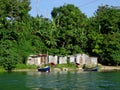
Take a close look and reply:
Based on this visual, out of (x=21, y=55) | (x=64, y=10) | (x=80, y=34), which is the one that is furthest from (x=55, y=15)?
(x=21, y=55)

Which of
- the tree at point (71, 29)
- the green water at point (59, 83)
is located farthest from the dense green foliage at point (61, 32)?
the green water at point (59, 83)

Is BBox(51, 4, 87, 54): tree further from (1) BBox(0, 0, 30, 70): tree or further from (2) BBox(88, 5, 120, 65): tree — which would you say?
(1) BBox(0, 0, 30, 70): tree

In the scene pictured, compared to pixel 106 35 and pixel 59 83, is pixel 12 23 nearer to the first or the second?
pixel 106 35

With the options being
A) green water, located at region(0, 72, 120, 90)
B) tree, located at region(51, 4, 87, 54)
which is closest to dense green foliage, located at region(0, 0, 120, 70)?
tree, located at region(51, 4, 87, 54)

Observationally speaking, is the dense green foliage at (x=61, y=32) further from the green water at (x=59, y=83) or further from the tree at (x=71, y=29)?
the green water at (x=59, y=83)

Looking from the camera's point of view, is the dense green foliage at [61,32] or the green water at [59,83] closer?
the green water at [59,83]

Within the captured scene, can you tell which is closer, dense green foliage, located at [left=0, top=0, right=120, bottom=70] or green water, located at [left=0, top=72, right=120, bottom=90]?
green water, located at [left=0, top=72, right=120, bottom=90]

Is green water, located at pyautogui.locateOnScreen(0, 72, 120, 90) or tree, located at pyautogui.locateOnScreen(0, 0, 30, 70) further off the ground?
tree, located at pyautogui.locateOnScreen(0, 0, 30, 70)

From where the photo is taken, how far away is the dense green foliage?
72500 mm

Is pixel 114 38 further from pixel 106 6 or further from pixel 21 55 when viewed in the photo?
pixel 21 55

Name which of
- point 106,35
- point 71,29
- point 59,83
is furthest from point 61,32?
point 59,83

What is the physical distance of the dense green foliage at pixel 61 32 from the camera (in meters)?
72.5

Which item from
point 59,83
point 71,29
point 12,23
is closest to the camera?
point 59,83

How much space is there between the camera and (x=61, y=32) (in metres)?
78.4
